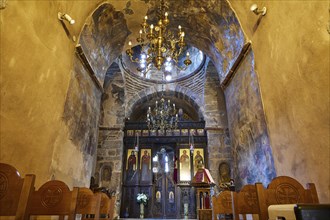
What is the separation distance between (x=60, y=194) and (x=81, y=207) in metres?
0.43

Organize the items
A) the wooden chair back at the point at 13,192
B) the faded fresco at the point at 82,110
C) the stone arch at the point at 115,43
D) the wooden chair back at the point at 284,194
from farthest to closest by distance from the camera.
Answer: the stone arch at the point at 115,43, the faded fresco at the point at 82,110, the wooden chair back at the point at 284,194, the wooden chair back at the point at 13,192

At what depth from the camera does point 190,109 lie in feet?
39.8

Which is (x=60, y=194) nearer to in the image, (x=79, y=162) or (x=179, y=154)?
(x=79, y=162)

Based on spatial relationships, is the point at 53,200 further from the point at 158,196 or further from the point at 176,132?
the point at 176,132

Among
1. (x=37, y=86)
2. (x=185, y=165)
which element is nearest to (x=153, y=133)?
(x=185, y=165)

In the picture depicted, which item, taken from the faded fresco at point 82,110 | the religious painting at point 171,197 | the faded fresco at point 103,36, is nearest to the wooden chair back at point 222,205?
the faded fresco at point 82,110

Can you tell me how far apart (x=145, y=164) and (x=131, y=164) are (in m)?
0.64

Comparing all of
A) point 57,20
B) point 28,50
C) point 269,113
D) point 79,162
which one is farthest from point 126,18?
point 269,113

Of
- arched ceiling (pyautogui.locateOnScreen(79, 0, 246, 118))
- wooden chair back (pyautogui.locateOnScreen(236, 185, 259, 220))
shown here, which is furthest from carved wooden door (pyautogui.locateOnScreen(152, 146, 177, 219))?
wooden chair back (pyautogui.locateOnScreen(236, 185, 259, 220))

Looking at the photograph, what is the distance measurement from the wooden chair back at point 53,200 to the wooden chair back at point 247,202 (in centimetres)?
204

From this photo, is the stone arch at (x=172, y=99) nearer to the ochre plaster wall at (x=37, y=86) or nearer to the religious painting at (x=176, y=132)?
the religious painting at (x=176, y=132)

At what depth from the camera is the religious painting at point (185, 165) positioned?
393 inches

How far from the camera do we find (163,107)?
9422 mm

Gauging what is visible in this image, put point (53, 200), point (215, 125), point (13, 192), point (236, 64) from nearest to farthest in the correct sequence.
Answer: point (13, 192) → point (53, 200) → point (236, 64) → point (215, 125)
